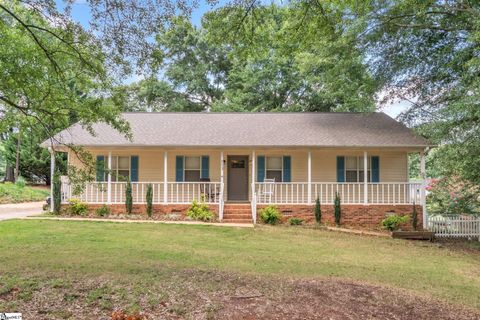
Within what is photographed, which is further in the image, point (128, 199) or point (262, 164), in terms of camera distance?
point (262, 164)

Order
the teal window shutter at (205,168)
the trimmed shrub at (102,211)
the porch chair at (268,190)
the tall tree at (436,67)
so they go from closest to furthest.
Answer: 1. the tall tree at (436,67)
2. the trimmed shrub at (102,211)
3. the porch chair at (268,190)
4. the teal window shutter at (205,168)

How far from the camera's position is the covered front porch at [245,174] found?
15.0m

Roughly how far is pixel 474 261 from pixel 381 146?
5.59m

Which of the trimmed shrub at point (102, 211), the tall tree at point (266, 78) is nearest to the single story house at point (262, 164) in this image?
the trimmed shrub at point (102, 211)

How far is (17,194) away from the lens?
21.6m

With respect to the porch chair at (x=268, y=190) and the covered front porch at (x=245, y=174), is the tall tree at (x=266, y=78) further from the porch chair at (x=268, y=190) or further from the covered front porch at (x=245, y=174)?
the porch chair at (x=268, y=190)

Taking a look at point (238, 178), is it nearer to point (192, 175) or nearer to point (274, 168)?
point (274, 168)

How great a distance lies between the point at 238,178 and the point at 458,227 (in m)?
8.49

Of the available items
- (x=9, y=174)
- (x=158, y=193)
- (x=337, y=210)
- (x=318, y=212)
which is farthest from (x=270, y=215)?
(x=9, y=174)

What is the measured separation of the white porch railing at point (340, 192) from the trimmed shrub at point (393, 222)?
2.96ft

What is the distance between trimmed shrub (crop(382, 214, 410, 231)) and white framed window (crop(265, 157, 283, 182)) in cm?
444

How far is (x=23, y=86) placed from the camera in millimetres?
6504

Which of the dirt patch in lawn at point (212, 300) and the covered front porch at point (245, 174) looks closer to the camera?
the dirt patch in lawn at point (212, 300)

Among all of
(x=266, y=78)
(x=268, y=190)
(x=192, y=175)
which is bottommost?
(x=268, y=190)
